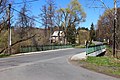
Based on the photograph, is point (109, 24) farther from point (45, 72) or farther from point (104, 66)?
point (45, 72)

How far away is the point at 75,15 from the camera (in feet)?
243

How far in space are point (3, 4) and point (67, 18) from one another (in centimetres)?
3722

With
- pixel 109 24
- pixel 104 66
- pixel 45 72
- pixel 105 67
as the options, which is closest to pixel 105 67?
pixel 105 67

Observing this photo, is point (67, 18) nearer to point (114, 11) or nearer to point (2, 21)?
point (2, 21)

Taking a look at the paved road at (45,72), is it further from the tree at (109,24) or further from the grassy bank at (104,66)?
the tree at (109,24)

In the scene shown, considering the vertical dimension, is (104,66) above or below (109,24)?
below

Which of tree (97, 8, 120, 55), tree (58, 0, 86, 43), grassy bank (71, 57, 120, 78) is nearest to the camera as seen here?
grassy bank (71, 57, 120, 78)

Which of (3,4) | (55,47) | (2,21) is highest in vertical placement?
(3,4)

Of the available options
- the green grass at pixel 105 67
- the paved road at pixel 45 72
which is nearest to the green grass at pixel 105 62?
the green grass at pixel 105 67

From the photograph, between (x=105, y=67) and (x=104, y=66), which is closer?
(x=105, y=67)

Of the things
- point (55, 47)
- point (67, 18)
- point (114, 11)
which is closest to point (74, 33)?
point (67, 18)

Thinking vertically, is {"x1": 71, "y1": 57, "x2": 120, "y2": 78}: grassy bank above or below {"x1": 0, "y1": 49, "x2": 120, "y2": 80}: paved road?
below

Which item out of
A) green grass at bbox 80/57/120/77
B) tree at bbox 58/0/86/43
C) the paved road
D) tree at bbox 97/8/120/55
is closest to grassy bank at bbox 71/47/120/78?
green grass at bbox 80/57/120/77

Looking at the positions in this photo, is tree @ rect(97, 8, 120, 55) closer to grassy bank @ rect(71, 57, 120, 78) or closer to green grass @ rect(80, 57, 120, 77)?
green grass @ rect(80, 57, 120, 77)
